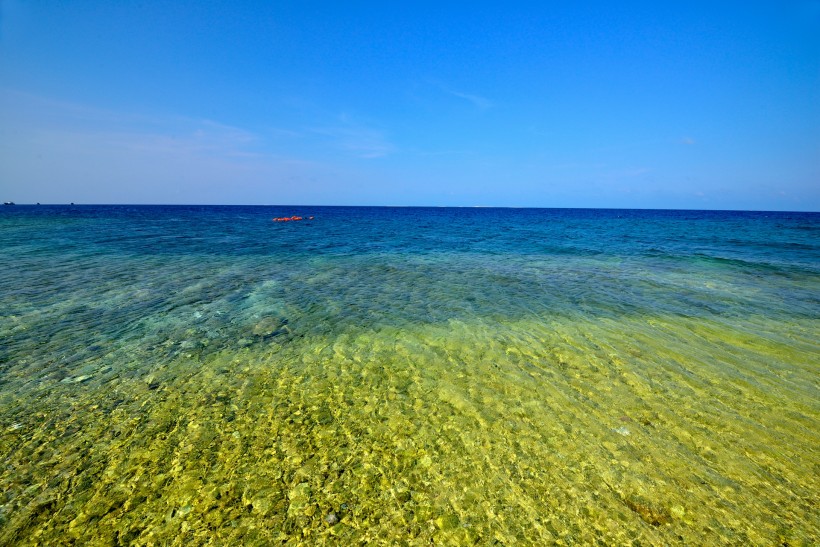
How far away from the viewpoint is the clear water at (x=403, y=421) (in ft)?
12.4

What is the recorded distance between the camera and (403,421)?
5512 mm

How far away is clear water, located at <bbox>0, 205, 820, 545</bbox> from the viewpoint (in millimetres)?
3785

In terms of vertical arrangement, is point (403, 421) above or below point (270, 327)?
below

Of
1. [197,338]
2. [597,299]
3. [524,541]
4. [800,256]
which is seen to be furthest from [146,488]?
[800,256]

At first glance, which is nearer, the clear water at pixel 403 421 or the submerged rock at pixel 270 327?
the clear water at pixel 403 421

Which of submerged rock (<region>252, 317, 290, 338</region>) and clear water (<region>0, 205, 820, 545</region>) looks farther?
submerged rock (<region>252, 317, 290, 338</region>)

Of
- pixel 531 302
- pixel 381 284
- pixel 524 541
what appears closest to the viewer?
pixel 524 541

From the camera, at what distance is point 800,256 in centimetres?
2533

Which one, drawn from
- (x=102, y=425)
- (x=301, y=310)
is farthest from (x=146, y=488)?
(x=301, y=310)

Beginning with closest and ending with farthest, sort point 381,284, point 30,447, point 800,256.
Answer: point 30,447, point 381,284, point 800,256

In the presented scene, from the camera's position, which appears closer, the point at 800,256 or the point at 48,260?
the point at 48,260

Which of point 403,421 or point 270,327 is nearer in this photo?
point 403,421

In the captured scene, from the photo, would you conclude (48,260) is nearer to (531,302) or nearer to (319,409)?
(319,409)

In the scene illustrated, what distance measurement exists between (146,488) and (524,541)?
13.6 feet
